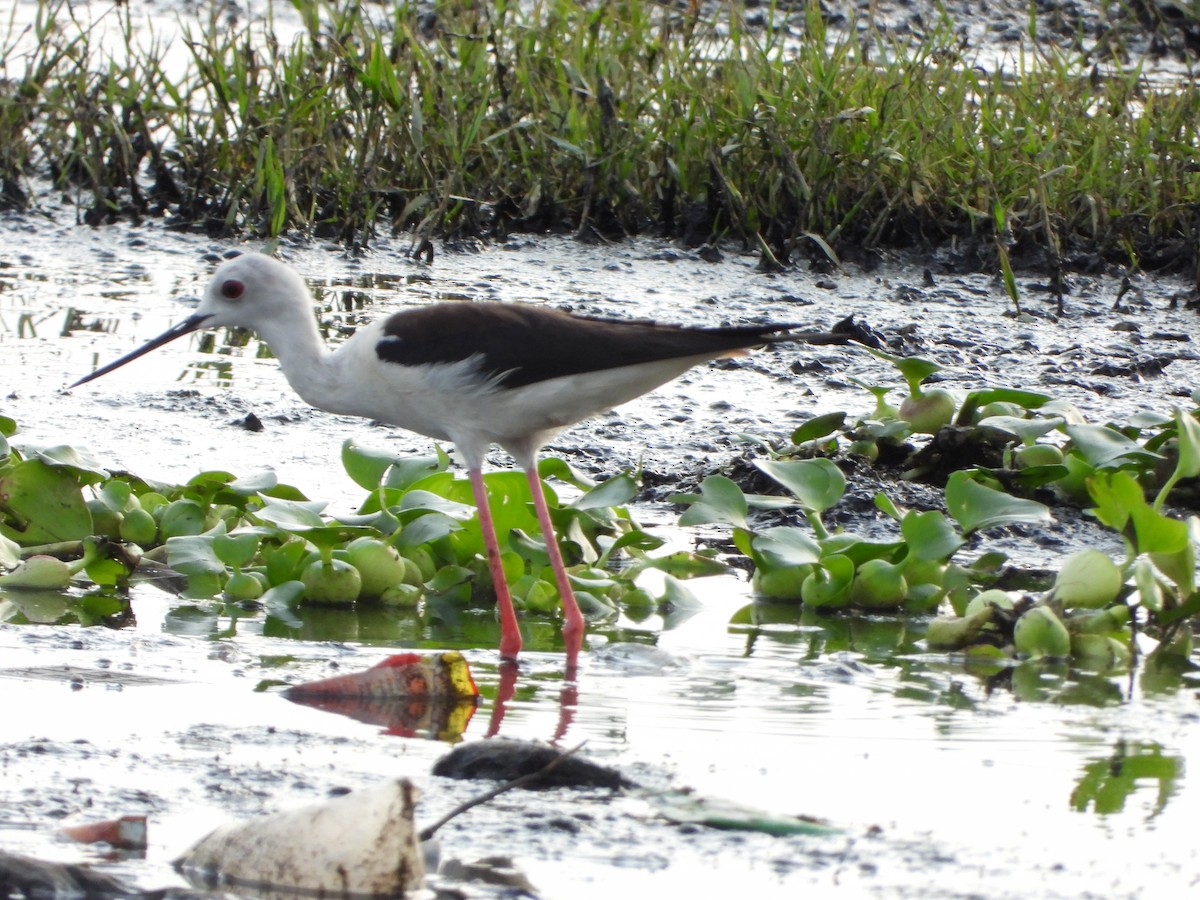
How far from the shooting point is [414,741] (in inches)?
133

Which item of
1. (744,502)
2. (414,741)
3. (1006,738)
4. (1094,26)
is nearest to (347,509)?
(744,502)

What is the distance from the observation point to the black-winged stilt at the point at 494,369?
4.43m

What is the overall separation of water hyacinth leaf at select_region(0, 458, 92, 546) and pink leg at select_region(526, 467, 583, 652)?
1.08 metres

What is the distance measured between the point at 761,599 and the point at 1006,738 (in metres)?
1.20

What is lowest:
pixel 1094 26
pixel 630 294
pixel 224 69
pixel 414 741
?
pixel 414 741

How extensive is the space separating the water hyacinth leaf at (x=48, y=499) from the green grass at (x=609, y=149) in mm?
3276

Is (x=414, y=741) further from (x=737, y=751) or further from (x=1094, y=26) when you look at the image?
(x=1094, y=26)

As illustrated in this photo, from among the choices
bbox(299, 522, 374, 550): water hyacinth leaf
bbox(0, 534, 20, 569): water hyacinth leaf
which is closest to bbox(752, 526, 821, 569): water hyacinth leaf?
bbox(299, 522, 374, 550): water hyacinth leaf

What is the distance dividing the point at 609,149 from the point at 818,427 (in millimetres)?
2886

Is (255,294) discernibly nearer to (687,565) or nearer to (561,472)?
(561,472)

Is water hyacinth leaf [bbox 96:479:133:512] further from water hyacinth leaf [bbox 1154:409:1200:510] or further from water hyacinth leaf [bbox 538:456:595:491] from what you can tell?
water hyacinth leaf [bbox 1154:409:1200:510]

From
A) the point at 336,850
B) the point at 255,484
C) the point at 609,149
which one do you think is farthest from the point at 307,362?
the point at 609,149

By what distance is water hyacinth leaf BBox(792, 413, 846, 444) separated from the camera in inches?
209

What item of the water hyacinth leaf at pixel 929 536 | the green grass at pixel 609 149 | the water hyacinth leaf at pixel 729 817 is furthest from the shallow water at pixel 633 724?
the green grass at pixel 609 149
